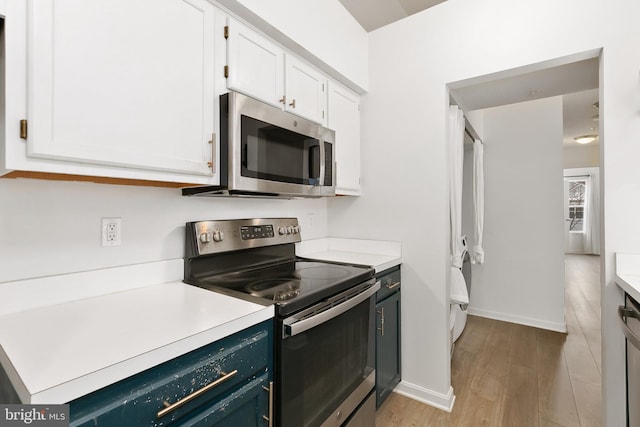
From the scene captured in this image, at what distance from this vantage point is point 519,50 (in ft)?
5.99

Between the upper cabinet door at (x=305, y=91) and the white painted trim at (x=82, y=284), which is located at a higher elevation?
the upper cabinet door at (x=305, y=91)

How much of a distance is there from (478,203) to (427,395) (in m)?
1.87

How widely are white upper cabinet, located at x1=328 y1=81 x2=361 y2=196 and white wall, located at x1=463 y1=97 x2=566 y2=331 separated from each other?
6.28 ft

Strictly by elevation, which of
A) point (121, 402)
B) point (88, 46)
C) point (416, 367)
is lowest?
point (416, 367)

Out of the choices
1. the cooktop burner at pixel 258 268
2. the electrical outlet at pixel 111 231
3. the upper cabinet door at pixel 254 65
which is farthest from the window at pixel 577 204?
the electrical outlet at pixel 111 231

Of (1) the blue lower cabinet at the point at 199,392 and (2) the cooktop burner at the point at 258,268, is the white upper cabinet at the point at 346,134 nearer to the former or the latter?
(2) the cooktop burner at the point at 258,268

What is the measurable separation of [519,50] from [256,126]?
1.59m

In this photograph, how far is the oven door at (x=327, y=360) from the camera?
1.16m

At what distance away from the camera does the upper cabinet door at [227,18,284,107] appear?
141 cm

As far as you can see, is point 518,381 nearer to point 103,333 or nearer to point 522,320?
point 522,320

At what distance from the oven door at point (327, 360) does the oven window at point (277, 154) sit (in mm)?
653

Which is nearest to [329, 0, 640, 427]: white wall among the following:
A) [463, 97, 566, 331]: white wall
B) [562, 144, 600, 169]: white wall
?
[463, 97, 566, 331]: white wall

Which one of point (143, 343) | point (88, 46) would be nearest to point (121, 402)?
point (143, 343)

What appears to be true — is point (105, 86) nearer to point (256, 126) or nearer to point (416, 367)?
point (256, 126)
